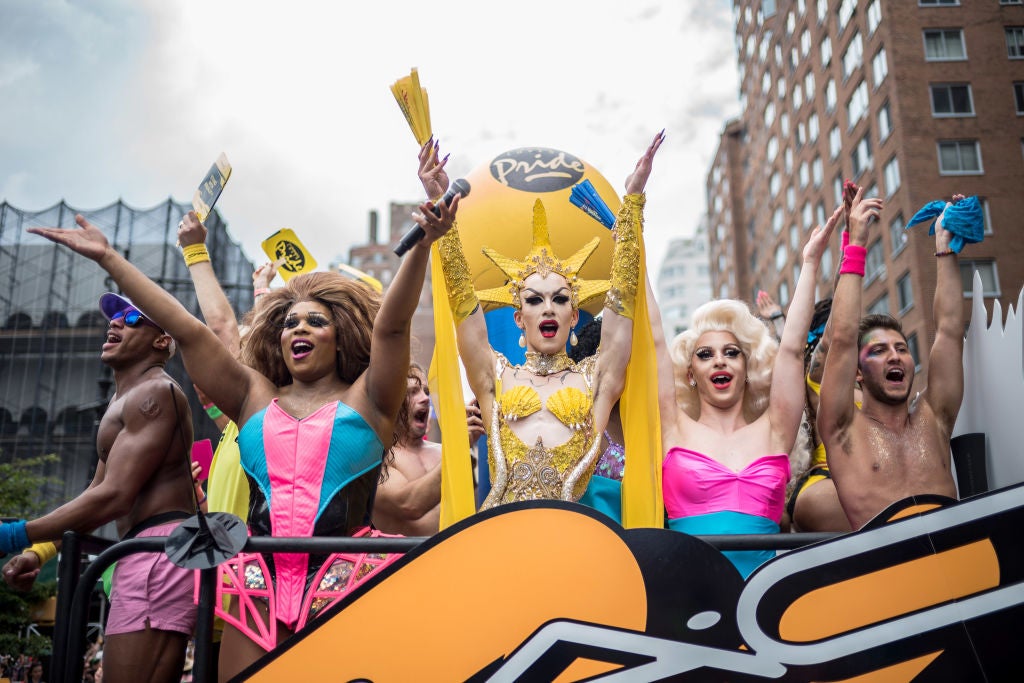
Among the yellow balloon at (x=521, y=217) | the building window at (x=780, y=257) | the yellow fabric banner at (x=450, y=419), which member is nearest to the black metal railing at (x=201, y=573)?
the yellow fabric banner at (x=450, y=419)

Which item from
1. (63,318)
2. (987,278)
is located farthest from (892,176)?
(63,318)

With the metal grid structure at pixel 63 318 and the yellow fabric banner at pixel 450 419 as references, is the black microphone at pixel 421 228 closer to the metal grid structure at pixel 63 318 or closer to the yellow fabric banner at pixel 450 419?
the yellow fabric banner at pixel 450 419

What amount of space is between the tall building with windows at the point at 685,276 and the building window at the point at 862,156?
65.2 meters

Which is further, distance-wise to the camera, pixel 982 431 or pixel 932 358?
pixel 932 358

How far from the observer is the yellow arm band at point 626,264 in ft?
12.7

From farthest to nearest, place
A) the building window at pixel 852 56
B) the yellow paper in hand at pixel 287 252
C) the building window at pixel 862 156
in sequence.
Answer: the building window at pixel 862 156, the building window at pixel 852 56, the yellow paper in hand at pixel 287 252

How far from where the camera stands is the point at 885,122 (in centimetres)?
2284

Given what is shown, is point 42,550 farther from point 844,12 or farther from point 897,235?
point 844,12

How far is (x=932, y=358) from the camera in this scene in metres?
3.89

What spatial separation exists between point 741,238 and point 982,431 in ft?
148

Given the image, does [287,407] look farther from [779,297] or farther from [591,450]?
[779,297]

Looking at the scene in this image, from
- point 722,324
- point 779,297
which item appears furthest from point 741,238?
point 722,324

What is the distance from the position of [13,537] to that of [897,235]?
22.0 m

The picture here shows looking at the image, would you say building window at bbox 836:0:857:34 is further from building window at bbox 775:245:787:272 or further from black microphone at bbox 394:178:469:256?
black microphone at bbox 394:178:469:256
